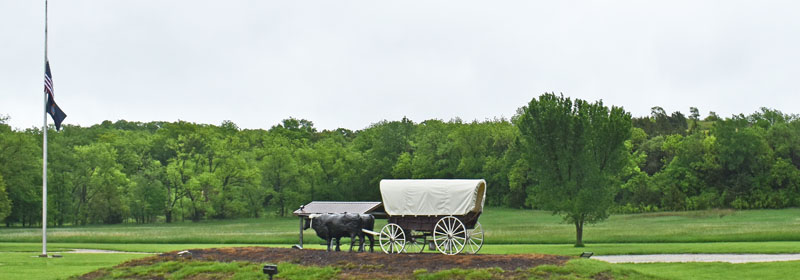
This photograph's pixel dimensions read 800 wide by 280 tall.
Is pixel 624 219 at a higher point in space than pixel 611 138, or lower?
lower

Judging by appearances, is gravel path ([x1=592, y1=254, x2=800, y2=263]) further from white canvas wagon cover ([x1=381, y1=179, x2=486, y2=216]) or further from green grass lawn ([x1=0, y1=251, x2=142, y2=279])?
green grass lawn ([x1=0, y1=251, x2=142, y2=279])

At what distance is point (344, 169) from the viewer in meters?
99.8

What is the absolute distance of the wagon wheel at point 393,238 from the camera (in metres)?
26.0

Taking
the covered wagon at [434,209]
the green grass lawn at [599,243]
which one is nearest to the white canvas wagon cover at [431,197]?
the covered wagon at [434,209]

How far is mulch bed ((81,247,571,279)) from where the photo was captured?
874 inches

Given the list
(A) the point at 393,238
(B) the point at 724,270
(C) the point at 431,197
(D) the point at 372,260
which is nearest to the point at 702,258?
(B) the point at 724,270

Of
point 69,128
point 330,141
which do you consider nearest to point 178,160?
point 330,141

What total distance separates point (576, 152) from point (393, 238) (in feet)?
57.0

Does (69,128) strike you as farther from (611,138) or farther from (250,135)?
(611,138)

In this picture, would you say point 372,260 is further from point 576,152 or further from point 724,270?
point 576,152

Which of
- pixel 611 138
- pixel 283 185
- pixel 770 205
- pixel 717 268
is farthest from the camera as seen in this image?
pixel 283 185

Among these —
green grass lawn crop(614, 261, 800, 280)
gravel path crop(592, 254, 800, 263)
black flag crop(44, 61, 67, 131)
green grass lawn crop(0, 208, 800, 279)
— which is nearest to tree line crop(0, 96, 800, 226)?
green grass lawn crop(0, 208, 800, 279)

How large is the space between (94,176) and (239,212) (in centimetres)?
1869

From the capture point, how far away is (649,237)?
45719 millimetres
